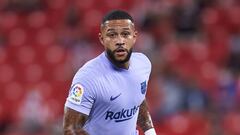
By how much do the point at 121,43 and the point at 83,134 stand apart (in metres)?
0.58

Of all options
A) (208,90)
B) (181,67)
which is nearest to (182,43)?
(181,67)

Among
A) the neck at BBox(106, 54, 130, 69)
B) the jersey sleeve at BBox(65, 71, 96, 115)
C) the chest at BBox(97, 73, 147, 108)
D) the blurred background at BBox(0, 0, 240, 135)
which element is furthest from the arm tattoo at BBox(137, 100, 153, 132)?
the blurred background at BBox(0, 0, 240, 135)

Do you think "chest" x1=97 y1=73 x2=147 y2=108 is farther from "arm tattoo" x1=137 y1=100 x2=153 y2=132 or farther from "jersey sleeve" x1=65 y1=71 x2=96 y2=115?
"arm tattoo" x1=137 y1=100 x2=153 y2=132

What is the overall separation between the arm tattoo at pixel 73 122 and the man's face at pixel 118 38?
0.41 m

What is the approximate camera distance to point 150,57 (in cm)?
Answer: 945

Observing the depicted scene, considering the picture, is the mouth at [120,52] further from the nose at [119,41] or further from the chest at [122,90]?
the chest at [122,90]

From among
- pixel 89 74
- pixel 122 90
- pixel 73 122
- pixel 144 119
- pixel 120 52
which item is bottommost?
pixel 144 119

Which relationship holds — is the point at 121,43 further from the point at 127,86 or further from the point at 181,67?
the point at 181,67

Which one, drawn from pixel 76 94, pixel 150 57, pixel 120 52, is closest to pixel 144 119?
pixel 120 52

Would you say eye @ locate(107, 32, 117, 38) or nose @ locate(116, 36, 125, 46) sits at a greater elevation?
eye @ locate(107, 32, 117, 38)

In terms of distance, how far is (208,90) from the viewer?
9.57 m

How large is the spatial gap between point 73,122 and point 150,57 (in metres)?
4.77

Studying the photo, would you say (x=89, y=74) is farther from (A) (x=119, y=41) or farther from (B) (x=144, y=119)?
(B) (x=144, y=119)

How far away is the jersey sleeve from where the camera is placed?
15.4 ft
